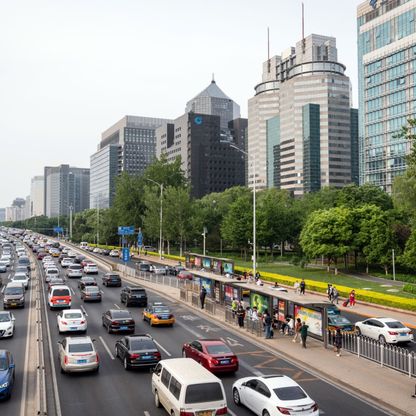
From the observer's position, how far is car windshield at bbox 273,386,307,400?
14.6 meters

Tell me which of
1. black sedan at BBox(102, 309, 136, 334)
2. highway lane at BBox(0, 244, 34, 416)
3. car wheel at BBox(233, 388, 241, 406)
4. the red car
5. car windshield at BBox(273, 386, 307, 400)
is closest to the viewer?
car windshield at BBox(273, 386, 307, 400)

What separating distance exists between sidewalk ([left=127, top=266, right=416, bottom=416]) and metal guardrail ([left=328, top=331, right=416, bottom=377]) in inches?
14.4

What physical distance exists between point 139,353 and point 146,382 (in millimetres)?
1559

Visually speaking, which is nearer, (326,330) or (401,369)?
(401,369)

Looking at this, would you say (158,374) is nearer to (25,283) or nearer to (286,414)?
(286,414)

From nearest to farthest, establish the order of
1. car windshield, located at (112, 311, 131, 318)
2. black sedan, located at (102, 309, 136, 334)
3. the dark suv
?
black sedan, located at (102, 309, 136, 334)
car windshield, located at (112, 311, 131, 318)
the dark suv

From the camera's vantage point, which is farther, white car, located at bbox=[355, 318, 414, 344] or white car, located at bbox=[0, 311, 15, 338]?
white car, located at bbox=[355, 318, 414, 344]

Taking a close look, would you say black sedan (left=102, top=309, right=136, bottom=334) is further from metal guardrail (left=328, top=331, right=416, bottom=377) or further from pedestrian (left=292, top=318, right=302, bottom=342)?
metal guardrail (left=328, top=331, right=416, bottom=377)

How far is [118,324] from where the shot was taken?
91.2 ft

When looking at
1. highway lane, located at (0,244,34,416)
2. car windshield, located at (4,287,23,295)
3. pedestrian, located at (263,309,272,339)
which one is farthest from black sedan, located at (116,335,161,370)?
car windshield, located at (4,287,23,295)

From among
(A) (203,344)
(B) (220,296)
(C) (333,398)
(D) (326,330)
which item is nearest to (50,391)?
(A) (203,344)

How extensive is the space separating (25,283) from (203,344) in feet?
106

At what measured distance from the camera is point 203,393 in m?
14.0

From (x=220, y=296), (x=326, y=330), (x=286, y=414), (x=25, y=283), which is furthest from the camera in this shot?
(x=25, y=283)
